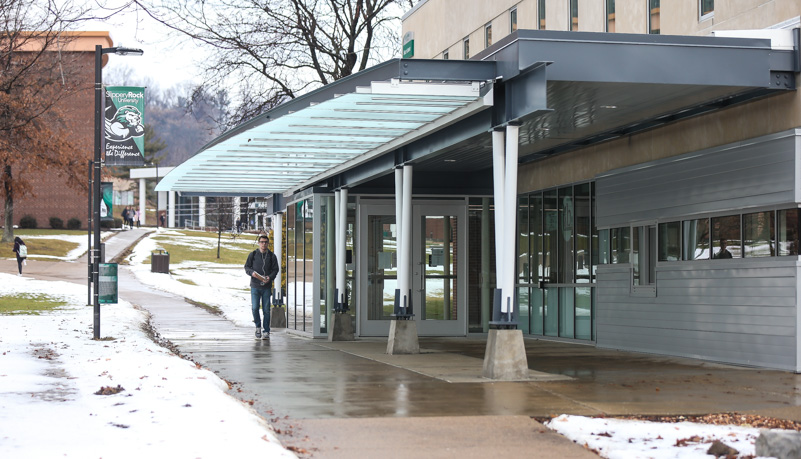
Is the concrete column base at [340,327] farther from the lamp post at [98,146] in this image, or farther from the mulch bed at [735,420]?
the mulch bed at [735,420]

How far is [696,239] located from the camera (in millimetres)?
14797

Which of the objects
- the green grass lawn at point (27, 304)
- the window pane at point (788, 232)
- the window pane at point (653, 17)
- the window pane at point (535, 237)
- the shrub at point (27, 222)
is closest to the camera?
the window pane at point (788, 232)

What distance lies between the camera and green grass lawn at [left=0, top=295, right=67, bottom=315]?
27525 mm

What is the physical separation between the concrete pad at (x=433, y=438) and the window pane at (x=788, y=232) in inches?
220

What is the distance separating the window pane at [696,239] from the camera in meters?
14.5

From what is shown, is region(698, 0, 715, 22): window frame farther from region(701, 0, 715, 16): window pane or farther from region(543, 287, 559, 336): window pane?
region(543, 287, 559, 336): window pane

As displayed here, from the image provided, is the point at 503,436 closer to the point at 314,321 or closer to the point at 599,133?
the point at 599,133

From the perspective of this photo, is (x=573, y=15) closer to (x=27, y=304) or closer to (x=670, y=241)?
(x=670, y=241)

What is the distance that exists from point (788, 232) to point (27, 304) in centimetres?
2364

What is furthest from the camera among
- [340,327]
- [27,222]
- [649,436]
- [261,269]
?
[27,222]

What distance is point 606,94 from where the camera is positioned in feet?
41.1

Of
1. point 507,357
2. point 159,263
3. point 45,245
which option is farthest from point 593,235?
point 45,245

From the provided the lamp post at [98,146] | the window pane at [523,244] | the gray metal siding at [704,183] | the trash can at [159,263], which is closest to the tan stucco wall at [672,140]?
the gray metal siding at [704,183]

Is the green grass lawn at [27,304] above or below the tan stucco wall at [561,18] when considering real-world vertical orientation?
below
